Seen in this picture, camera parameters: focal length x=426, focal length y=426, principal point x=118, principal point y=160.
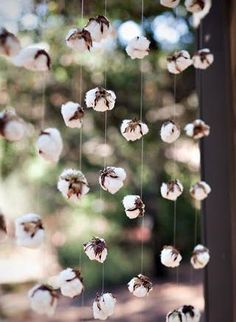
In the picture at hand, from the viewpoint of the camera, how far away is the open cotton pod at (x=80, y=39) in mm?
629

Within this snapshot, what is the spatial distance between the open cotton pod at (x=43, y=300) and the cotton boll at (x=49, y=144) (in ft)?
0.54

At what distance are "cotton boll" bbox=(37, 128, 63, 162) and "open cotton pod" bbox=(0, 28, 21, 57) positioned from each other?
106 mm

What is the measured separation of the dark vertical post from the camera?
0.95 meters

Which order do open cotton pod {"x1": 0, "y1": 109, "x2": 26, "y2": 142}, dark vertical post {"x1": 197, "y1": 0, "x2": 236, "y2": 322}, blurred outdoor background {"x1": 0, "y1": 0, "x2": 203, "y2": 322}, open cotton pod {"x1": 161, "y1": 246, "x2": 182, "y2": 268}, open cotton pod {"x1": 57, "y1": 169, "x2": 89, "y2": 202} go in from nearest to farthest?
open cotton pod {"x1": 0, "y1": 109, "x2": 26, "y2": 142} < open cotton pod {"x1": 57, "y1": 169, "x2": 89, "y2": 202} < open cotton pod {"x1": 161, "y1": 246, "x2": 182, "y2": 268} < dark vertical post {"x1": 197, "y1": 0, "x2": 236, "y2": 322} < blurred outdoor background {"x1": 0, "y1": 0, "x2": 203, "y2": 322}

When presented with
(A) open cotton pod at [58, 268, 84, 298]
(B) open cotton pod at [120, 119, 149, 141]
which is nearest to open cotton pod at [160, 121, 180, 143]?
(B) open cotton pod at [120, 119, 149, 141]

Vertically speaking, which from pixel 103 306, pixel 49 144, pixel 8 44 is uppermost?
pixel 8 44

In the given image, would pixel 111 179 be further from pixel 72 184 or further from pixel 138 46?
pixel 138 46

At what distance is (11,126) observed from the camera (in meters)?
0.50

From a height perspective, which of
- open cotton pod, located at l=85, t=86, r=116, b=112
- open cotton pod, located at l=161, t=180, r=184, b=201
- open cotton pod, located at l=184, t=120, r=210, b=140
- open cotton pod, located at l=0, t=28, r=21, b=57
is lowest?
open cotton pod, located at l=161, t=180, r=184, b=201

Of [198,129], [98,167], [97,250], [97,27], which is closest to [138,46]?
[97,27]

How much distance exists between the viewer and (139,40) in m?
0.71

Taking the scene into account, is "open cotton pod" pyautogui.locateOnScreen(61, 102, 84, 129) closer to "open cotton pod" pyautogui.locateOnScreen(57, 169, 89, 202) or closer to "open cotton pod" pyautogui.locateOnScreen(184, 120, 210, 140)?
"open cotton pod" pyautogui.locateOnScreen(57, 169, 89, 202)

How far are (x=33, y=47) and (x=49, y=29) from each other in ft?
5.59

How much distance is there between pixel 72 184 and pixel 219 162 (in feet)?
1.53
